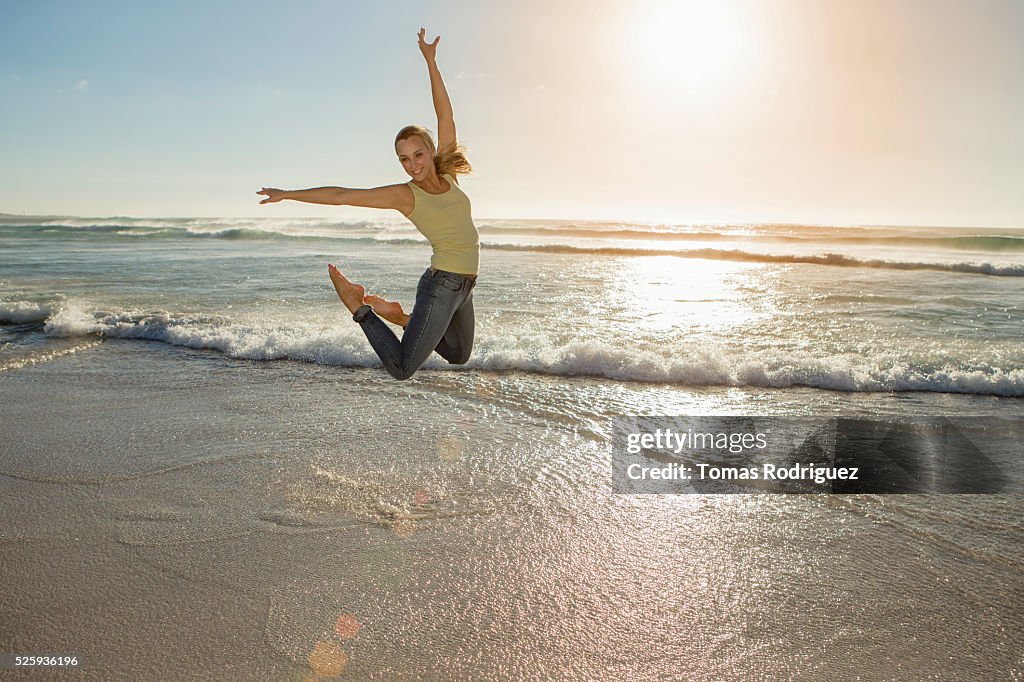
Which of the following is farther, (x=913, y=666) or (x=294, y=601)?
(x=294, y=601)

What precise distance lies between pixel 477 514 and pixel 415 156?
2.10 meters

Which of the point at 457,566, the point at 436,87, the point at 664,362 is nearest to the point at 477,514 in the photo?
the point at 457,566

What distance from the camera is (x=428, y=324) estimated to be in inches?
170

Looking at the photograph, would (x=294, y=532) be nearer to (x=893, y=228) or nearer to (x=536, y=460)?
(x=536, y=460)

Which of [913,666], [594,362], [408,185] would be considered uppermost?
[408,185]

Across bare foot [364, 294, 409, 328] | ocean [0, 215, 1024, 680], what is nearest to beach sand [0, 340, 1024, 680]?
ocean [0, 215, 1024, 680]

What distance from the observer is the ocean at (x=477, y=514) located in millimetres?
2719

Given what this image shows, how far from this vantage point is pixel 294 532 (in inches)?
141

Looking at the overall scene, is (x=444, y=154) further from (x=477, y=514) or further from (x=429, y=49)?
(x=477, y=514)

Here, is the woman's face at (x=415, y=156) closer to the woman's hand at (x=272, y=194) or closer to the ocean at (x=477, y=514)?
the woman's hand at (x=272, y=194)

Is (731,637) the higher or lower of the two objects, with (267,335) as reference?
lower

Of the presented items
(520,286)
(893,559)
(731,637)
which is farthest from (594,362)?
(520,286)

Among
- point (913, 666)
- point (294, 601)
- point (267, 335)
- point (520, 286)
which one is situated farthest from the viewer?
A: point (520, 286)

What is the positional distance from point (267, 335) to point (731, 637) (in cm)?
694
